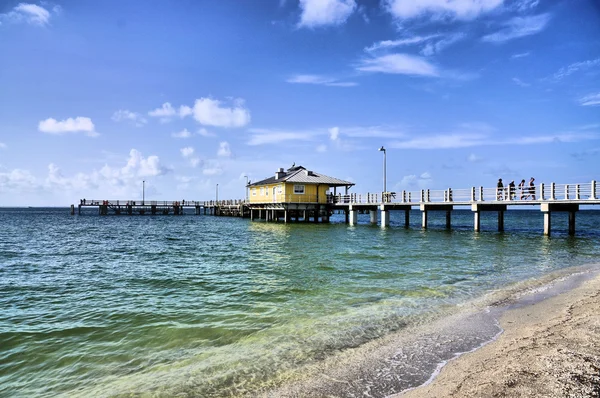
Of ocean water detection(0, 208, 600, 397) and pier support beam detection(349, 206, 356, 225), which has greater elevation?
pier support beam detection(349, 206, 356, 225)

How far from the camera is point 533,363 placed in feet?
16.7

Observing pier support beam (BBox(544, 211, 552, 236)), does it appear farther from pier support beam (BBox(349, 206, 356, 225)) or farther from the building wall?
the building wall

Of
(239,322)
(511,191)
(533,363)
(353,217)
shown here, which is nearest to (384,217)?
(353,217)

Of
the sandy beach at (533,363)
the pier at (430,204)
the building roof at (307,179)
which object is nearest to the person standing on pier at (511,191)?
the pier at (430,204)

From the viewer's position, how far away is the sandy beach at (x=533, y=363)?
14.3 ft

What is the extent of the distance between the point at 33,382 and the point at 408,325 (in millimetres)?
6432

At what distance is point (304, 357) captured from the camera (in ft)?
20.7

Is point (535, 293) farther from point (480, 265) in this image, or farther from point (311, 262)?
point (311, 262)

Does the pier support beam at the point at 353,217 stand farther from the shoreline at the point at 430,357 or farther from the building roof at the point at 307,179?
the shoreline at the point at 430,357

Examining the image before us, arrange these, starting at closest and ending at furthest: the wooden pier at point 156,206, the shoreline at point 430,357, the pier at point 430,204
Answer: the shoreline at point 430,357 < the pier at point 430,204 < the wooden pier at point 156,206

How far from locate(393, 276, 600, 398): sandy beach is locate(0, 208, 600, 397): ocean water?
0.39m

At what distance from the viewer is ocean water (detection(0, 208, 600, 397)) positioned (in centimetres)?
562

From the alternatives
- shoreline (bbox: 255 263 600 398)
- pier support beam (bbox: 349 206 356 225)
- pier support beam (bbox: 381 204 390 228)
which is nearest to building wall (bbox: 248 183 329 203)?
pier support beam (bbox: 349 206 356 225)

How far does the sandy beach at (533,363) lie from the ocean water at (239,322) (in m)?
0.39
